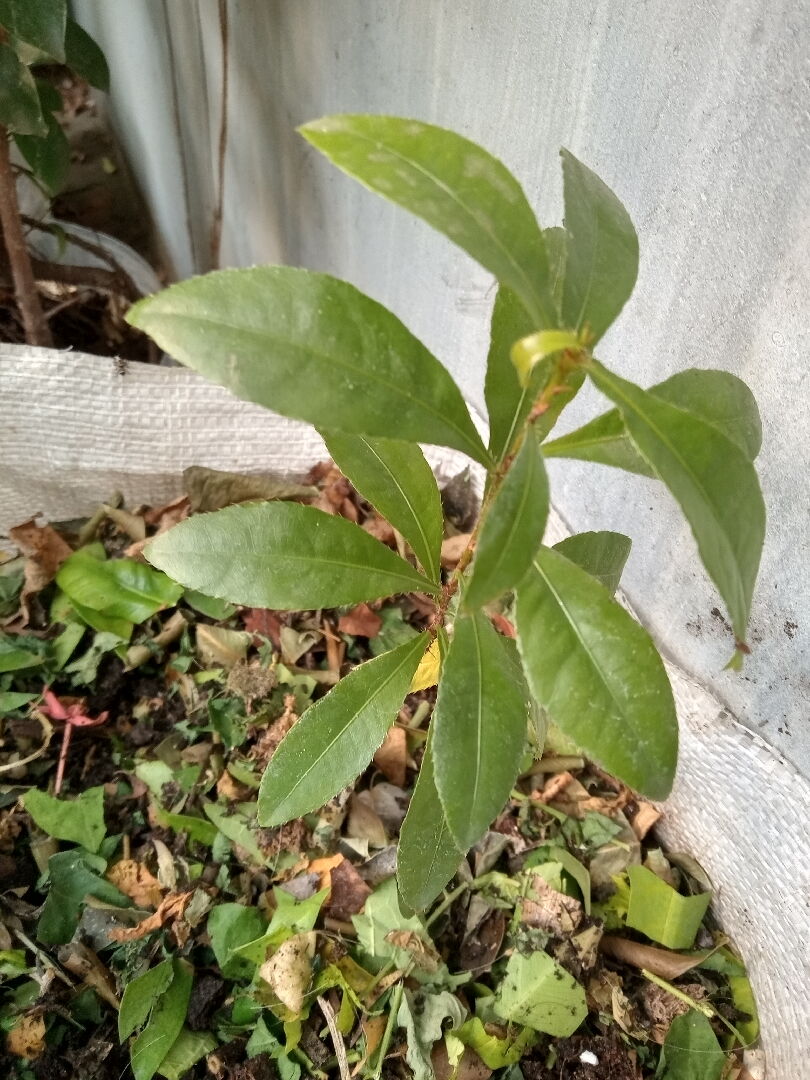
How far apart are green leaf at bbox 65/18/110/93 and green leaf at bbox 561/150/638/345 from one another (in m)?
1.09

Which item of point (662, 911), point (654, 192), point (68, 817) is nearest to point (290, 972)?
point (68, 817)

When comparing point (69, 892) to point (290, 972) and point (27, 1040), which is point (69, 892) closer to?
point (27, 1040)

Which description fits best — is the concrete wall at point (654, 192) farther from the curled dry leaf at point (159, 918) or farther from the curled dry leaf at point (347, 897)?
the curled dry leaf at point (159, 918)

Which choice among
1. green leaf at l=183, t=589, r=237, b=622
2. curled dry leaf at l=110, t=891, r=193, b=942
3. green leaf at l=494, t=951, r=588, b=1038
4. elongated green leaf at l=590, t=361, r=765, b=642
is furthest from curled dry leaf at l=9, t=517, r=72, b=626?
elongated green leaf at l=590, t=361, r=765, b=642

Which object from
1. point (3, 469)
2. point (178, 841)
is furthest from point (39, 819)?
point (3, 469)

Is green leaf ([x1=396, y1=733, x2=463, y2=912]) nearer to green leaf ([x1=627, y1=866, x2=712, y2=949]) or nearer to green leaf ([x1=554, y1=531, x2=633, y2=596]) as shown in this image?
green leaf ([x1=554, y1=531, x2=633, y2=596])

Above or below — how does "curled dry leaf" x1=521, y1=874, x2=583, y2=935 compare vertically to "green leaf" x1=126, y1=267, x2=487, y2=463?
below

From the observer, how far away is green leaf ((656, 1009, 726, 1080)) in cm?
92

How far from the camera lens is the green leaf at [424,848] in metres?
0.74

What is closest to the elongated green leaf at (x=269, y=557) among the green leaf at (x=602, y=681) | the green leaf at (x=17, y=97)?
the green leaf at (x=602, y=681)

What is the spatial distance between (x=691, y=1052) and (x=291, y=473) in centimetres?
99

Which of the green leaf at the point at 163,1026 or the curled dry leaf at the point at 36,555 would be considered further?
the curled dry leaf at the point at 36,555

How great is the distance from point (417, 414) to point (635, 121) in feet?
1.57

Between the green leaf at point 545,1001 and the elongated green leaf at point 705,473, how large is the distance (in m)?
0.63
